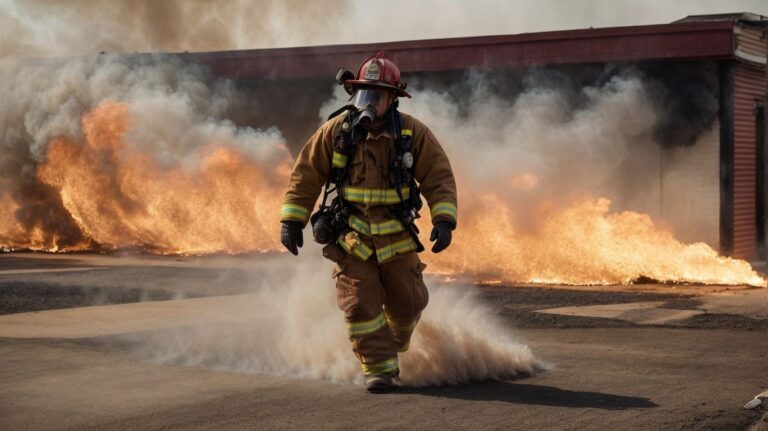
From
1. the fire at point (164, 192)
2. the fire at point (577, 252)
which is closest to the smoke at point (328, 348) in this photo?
the fire at point (577, 252)

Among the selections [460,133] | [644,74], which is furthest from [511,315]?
[644,74]

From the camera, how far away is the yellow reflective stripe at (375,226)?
6625mm

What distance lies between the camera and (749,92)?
57.9 ft

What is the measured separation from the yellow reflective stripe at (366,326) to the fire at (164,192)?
13.2 metres

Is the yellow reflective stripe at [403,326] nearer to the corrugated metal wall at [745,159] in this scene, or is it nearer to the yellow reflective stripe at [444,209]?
the yellow reflective stripe at [444,209]

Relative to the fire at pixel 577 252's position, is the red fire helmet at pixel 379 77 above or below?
above

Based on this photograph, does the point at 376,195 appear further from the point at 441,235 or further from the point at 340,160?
the point at 441,235

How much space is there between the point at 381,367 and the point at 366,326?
0.27m

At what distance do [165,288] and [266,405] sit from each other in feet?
25.6

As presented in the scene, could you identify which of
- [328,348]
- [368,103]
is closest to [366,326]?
[328,348]

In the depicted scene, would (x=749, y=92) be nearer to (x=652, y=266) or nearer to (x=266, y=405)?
(x=652, y=266)

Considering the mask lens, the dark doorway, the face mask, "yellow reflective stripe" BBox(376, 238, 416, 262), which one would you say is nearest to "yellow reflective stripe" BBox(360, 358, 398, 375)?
"yellow reflective stripe" BBox(376, 238, 416, 262)

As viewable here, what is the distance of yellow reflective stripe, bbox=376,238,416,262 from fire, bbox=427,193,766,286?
28.1 ft

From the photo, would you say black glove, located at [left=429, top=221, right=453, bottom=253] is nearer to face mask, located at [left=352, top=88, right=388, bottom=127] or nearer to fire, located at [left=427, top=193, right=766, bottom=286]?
face mask, located at [left=352, top=88, right=388, bottom=127]
